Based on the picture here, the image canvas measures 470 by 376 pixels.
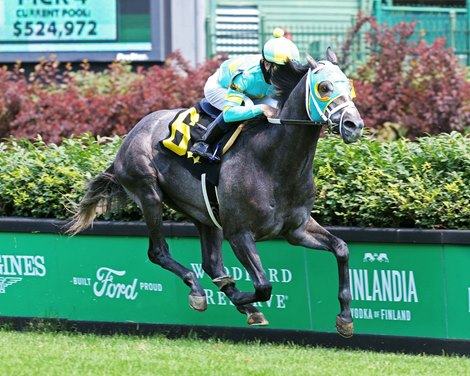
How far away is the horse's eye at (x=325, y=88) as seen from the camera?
6.94 meters

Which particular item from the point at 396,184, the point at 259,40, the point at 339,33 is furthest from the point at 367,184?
the point at 259,40

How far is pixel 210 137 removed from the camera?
25.5 ft

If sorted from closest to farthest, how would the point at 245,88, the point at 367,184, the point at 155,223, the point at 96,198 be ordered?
the point at 245,88
the point at 367,184
the point at 155,223
the point at 96,198

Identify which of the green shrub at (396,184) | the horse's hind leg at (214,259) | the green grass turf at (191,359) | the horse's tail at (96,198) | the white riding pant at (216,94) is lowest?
the green grass turf at (191,359)

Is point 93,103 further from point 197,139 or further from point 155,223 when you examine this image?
point 197,139

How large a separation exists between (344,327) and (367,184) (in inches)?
50.3

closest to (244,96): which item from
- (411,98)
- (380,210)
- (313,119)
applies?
(313,119)

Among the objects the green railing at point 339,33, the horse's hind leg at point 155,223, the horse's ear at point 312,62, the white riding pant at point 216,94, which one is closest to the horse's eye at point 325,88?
the horse's ear at point 312,62

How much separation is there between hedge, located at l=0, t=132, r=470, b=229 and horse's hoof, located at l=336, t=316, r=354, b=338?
3.22ft

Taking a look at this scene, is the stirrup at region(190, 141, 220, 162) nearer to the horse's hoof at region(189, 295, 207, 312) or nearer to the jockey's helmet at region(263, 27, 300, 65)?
the jockey's helmet at region(263, 27, 300, 65)

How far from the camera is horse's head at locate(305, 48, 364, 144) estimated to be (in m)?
6.68

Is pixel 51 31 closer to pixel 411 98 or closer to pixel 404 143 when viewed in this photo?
pixel 411 98

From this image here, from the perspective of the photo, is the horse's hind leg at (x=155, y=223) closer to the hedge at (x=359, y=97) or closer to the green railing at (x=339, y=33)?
the hedge at (x=359, y=97)

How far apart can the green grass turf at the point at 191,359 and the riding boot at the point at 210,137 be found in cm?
149
